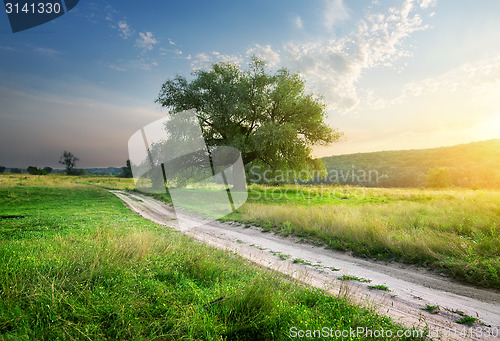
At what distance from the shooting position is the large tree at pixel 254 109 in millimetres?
25484

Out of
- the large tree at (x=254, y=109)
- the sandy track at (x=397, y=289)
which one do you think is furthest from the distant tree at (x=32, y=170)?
the sandy track at (x=397, y=289)

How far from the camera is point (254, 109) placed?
26625 millimetres

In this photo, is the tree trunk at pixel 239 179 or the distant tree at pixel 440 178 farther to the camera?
the distant tree at pixel 440 178

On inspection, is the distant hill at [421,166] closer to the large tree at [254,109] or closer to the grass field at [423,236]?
the large tree at [254,109]

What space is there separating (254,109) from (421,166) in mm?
90838

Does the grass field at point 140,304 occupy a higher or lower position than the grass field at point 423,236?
higher

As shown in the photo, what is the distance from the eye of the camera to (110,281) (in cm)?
454

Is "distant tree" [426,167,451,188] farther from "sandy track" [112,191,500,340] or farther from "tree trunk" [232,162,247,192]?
"sandy track" [112,191,500,340]

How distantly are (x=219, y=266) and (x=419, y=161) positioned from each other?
116 m

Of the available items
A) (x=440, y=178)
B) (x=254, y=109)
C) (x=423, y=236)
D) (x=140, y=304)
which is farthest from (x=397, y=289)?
(x=440, y=178)

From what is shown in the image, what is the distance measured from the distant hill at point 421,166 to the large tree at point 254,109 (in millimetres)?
37065

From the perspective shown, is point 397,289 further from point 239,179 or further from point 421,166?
point 421,166

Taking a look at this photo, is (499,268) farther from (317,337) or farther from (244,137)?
(244,137)

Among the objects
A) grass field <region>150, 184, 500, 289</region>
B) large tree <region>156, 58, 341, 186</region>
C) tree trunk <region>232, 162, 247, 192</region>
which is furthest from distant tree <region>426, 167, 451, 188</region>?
grass field <region>150, 184, 500, 289</region>
